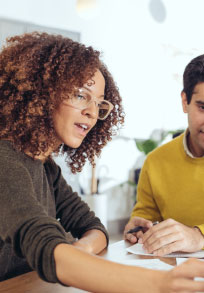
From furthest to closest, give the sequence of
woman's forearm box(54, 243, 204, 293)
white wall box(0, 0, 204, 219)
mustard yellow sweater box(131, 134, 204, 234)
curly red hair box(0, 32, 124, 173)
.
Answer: white wall box(0, 0, 204, 219)
mustard yellow sweater box(131, 134, 204, 234)
curly red hair box(0, 32, 124, 173)
woman's forearm box(54, 243, 204, 293)

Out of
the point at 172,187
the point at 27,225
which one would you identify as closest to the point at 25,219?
the point at 27,225

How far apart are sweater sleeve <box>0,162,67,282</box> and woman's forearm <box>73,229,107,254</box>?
1.30 feet

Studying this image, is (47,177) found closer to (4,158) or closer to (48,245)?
(4,158)

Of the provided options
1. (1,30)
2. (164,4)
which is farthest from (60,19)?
(164,4)

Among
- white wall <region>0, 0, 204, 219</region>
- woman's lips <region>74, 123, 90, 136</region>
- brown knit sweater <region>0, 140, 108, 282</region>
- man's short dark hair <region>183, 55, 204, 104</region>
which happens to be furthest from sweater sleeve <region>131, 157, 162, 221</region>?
white wall <region>0, 0, 204, 219</region>

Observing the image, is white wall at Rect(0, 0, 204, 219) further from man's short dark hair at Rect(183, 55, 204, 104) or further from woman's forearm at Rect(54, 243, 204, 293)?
woman's forearm at Rect(54, 243, 204, 293)

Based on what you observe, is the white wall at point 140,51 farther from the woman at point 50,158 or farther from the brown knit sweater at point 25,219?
the brown knit sweater at point 25,219

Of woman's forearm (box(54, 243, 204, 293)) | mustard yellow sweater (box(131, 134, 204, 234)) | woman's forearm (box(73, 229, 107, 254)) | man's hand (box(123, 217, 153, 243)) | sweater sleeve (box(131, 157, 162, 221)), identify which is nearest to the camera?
woman's forearm (box(54, 243, 204, 293))

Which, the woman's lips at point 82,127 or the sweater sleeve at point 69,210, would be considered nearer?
the woman's lips at point 82,127

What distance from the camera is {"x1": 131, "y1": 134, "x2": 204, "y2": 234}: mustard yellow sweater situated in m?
1.72

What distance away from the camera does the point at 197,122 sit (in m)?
1.80

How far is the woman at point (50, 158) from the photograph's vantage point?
2.54ft

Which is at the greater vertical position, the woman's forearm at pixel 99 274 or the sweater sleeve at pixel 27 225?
the sweater sleeve at pixel 27 225

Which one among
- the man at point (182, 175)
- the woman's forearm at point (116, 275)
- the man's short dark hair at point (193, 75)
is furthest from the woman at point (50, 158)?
the man's short dark hair at point (193, 75)
